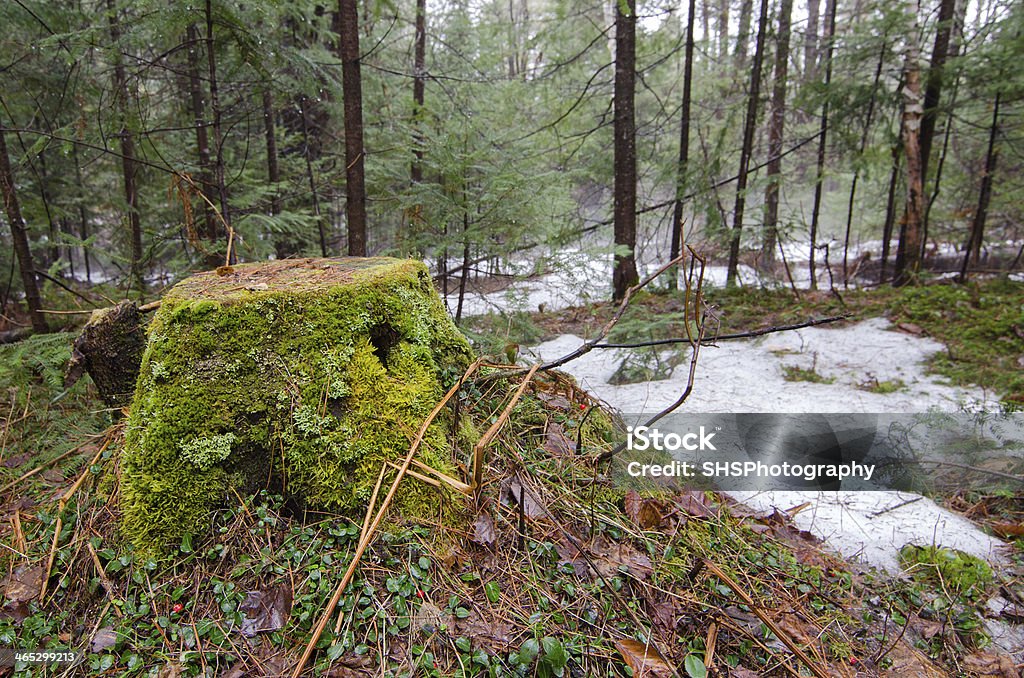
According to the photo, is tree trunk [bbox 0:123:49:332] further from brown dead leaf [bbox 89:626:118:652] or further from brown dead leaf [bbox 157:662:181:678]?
brown dead leaf [bbox 157:662:181:678]

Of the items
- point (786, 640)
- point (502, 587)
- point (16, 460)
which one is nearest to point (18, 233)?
point (16, 460)

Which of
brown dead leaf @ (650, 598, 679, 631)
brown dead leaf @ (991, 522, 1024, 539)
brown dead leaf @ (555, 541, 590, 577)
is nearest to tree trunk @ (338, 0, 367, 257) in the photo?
brown dead leaf @ (555, 541, 590, 577)

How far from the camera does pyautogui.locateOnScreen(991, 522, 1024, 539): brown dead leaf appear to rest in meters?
3.43

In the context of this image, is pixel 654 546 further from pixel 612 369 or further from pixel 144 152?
pixel 144 152

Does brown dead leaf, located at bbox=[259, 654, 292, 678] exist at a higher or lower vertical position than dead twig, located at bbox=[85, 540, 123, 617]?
lower

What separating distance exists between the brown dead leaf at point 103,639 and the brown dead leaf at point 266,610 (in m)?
0.39

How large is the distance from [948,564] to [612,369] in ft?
11.9

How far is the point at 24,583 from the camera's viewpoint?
6.52ft

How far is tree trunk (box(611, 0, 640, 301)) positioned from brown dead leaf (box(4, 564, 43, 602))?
7171 millimetres

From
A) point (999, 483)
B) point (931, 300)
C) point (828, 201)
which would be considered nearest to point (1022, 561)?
point (999, 483)

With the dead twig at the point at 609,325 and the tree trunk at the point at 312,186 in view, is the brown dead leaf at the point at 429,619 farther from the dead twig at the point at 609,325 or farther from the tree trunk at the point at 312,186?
the tree trunk at the point at 312,186

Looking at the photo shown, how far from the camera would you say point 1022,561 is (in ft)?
10.4

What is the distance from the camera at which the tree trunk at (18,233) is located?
13.9ft

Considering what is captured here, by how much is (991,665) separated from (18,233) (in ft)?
23.6
